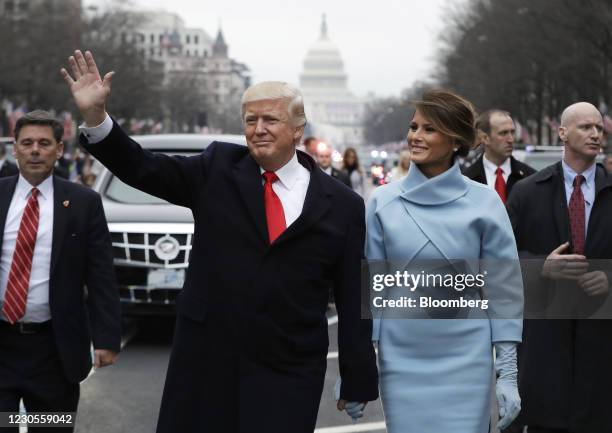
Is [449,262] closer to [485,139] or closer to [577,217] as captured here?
[577,217]

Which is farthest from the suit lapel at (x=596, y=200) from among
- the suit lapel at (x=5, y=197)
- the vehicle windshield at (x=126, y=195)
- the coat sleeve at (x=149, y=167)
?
the vehicle windshield at (x=126, y=195)

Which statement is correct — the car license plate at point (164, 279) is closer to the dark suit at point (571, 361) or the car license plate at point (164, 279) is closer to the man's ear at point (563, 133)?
the man's ear at point (563, 133)

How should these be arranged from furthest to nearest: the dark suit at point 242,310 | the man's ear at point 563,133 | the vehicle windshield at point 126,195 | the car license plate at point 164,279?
the vehicle windshield at point 126,195
the car license plate at point 164,279
the man's ear at point 563,133
the dark suit at point 242,310

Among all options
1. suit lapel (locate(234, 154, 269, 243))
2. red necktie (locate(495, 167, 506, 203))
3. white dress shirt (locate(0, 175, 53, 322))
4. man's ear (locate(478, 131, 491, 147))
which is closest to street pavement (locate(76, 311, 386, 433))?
red necktie (locate(495, 167, 506, 203))

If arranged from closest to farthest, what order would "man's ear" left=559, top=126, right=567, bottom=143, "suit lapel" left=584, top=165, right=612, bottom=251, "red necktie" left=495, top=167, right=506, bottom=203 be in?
"suit lapel" left=584, top=165, right=612, bottom=251 < "man's ear" left=559, top=126, right=567, bottom=143 < "red necktie" left=495, top=167, right=506, bottom=203

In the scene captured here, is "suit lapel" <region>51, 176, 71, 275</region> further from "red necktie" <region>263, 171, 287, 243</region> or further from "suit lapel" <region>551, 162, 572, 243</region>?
"suit lapel" <region>551, 162, 572, 243</region>

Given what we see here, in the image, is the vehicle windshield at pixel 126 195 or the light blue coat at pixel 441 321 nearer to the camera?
the light blue coat at pixel 441 321

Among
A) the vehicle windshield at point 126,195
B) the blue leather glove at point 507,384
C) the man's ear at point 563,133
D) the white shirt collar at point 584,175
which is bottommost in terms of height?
the blue leather glove at point 507,384

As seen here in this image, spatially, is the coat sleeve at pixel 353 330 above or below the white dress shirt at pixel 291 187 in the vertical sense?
below

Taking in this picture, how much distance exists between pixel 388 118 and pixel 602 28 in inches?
4684

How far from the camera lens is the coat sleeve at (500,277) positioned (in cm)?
476

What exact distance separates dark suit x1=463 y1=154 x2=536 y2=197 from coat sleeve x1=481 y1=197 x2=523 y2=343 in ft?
13.1

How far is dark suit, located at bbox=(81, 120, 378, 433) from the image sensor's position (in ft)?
14.8

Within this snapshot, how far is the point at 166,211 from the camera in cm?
1186
